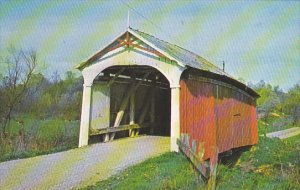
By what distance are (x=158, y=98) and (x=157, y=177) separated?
9.21m

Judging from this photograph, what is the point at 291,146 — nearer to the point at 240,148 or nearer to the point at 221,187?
the point at 240,148

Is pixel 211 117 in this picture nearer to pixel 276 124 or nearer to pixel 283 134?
pixel 283 134

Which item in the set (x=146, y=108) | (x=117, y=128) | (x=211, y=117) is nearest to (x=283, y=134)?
(x=146, y=108)

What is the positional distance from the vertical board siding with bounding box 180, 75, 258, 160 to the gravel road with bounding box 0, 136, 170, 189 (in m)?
1.13

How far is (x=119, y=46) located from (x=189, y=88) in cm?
258

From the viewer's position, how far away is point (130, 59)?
452 inches

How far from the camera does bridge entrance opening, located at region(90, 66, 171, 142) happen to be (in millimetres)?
12578

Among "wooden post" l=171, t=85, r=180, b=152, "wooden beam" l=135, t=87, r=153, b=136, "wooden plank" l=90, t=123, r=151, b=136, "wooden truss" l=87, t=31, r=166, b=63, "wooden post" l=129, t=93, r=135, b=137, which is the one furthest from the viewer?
"wooden beam" l=135, t=87, r=153, b=136

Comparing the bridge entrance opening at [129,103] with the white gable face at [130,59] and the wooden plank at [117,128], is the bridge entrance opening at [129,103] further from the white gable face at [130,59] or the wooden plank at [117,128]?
the white gable face at [130,59]

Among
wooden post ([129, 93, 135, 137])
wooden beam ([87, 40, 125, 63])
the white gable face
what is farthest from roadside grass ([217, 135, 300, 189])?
wooden beam ([87, 40, 125, 63])

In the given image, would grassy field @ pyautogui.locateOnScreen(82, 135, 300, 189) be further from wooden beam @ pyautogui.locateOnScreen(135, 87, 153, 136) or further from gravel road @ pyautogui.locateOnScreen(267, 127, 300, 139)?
gravel road @ pyautogui.locateOnScreen(267, 127, 300, 139)

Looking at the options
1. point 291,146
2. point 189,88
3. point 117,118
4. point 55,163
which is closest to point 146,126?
point 117,118

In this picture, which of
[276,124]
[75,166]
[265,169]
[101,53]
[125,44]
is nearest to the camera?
[75,166]

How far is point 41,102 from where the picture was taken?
31.0 metres
